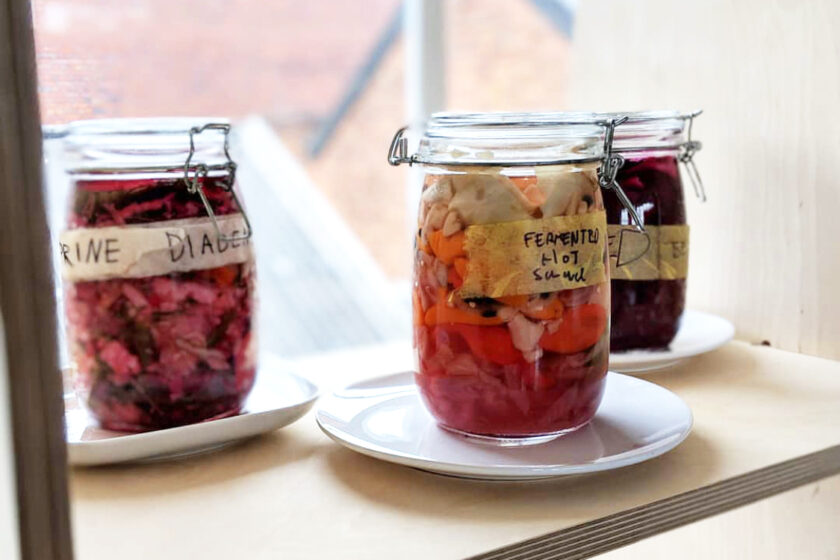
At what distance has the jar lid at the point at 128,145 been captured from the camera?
567 mm

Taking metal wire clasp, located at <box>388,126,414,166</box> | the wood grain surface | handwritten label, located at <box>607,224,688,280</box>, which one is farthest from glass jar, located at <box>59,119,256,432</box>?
the wood grain surface

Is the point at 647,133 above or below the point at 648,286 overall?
above

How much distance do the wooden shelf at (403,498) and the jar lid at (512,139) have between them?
0.19 metres

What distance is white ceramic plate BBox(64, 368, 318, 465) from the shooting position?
522mm

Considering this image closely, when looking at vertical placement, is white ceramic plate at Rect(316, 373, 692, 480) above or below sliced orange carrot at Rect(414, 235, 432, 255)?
below

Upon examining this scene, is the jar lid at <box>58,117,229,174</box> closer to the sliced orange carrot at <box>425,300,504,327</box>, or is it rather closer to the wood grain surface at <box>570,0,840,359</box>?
the sliced orange carrot at <box>425,300,504,327</box>

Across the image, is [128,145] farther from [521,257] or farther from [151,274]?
[521,257]

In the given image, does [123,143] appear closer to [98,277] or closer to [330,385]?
[98,277]

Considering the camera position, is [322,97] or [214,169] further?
[322,97]

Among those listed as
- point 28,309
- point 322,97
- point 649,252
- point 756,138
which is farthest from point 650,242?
point 322,97

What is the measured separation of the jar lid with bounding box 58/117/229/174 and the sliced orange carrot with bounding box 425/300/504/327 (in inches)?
7.0

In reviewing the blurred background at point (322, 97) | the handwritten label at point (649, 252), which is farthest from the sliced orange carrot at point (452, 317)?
the blurred background at point (322, 97)

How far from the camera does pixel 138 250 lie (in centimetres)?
55

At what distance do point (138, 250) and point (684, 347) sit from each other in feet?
1.41
